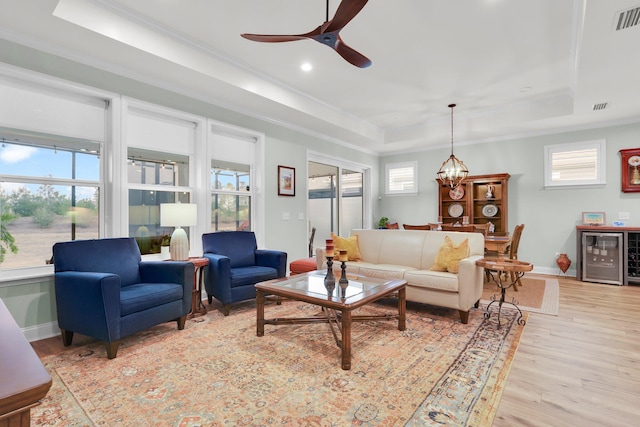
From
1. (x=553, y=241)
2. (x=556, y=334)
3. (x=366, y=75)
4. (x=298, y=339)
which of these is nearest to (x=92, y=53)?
(x=366, y=75)

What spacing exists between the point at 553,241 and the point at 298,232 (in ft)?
15.2

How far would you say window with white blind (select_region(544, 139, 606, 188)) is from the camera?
553 centimetres

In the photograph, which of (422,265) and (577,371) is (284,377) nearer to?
(577,371)

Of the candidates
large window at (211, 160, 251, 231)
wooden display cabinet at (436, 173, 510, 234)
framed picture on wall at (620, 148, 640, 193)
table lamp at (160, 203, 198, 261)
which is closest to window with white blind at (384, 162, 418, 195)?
wooden display cabinet at (436, 173, 510, 234)

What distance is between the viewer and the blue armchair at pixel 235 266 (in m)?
3.54

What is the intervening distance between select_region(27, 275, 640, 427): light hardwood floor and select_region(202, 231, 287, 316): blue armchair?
1.30m

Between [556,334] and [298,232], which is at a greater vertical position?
[298,232]

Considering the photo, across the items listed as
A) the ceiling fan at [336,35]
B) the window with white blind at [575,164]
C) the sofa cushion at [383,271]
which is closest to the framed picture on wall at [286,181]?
the sofa cushion at [383,271]

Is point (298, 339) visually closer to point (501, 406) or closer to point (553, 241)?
point (501, 406)

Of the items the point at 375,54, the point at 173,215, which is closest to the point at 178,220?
the point at 173,215

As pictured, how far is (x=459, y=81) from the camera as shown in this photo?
446cm

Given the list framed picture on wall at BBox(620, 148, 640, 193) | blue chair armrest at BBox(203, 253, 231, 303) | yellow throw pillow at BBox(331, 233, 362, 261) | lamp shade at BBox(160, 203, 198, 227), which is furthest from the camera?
framed picture on wall at BBox(620, 148, 640, 193)

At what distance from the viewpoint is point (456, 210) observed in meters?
6.89

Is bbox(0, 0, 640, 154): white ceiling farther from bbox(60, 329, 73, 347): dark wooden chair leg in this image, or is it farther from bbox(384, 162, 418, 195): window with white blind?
bbox(60, 329, 73, 347): dark wooden chair leg
